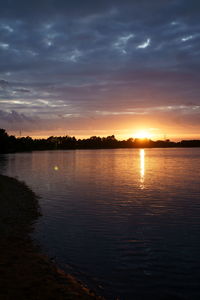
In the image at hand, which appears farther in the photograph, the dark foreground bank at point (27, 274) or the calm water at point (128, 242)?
the calm water at point (128, 242)

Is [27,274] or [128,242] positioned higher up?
[27,274]

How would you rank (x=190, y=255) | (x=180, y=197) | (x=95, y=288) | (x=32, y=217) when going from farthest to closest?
1. (x=180, y=197)
2. (x=32, y=217)
3. (x=190, y=255)
4. (x=95, y=288)

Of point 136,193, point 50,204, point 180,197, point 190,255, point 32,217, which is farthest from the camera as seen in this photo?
point 136,193

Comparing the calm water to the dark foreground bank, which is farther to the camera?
the calm water

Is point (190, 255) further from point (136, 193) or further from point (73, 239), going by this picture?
point (136, 193)

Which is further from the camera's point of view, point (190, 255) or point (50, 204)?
point (50, 204)

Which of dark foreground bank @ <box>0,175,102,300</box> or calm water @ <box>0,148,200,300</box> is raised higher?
dark foreground bank @ <box>0,175,102,300</box>

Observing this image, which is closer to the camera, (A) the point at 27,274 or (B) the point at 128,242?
(A) the point at 27,274

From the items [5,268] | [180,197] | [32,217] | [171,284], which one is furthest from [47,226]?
[180,197]

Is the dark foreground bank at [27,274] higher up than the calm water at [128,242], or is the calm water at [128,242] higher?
the dark foreground bank at [27,274]

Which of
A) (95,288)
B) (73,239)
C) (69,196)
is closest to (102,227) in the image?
(73,239)

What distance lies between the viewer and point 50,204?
3694cm

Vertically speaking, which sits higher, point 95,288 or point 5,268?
point 5,268

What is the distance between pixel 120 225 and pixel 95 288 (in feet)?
39.1
